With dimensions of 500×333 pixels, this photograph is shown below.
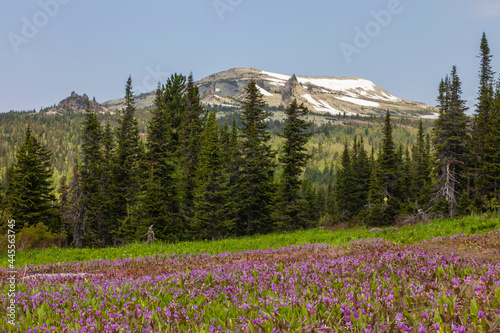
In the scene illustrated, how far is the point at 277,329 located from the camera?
10.6 ft

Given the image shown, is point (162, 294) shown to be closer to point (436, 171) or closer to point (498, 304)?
point (498, 304)

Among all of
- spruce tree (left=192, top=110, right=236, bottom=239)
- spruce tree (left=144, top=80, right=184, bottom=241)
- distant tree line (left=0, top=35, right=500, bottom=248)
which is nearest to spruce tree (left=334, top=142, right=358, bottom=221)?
distant tree line (left=0, top=35, right=500, bottom=248)

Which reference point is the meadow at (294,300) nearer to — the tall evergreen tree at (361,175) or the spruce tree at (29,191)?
the spruce tree at (29,191)

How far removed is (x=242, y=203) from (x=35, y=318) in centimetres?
2531

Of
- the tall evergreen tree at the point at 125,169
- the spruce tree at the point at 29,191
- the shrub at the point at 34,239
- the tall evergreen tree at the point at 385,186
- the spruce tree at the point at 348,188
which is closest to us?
the shrub at the point at 34,239

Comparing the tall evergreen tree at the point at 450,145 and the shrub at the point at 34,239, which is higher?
the tall evergreen tree at the point at 450,145

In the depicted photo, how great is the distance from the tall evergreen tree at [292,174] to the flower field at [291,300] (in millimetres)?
22960

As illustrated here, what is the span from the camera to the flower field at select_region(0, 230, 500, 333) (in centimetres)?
329

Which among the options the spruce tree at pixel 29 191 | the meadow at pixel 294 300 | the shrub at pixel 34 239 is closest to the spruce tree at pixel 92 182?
the spruce tree at pixel 29 191

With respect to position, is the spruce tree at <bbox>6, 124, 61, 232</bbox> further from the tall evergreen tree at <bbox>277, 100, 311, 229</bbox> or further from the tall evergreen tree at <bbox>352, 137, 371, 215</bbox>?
the tall evergreen tree at <bbox>352, 137, 371, 215</bbox>

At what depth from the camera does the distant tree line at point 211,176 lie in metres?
29.2

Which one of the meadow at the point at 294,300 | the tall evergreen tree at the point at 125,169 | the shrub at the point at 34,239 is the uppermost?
the tall evergreen tree at the point at 125,169

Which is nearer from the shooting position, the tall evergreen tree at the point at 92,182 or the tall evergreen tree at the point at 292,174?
the tall evergreen tree at the point at 292,174

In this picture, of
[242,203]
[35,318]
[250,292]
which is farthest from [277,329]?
[242,203]
